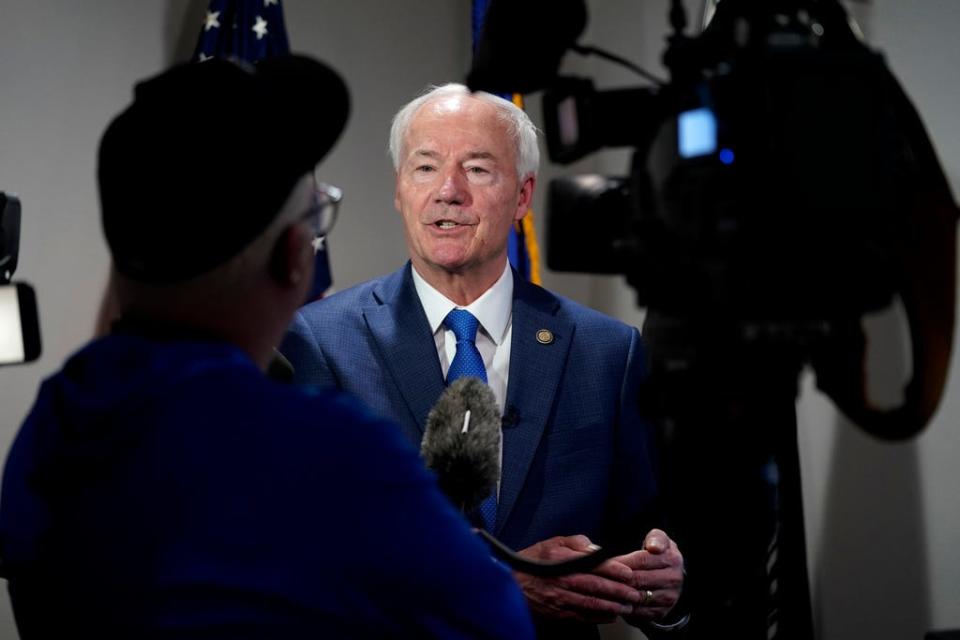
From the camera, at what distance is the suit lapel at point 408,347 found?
1799 millimetres

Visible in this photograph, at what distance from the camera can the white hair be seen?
2.02 meters

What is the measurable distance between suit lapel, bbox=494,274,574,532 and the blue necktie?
0.20 ft

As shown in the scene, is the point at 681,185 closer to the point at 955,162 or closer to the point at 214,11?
the point at 955,162

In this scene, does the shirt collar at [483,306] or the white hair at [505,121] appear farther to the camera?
the white hair at [505,121]

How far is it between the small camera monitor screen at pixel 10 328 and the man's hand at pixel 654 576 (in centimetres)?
93

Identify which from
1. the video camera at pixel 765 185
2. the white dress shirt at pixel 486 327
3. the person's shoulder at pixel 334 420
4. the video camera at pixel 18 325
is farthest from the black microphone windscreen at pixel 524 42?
the white dress shirt at pixel 486 327

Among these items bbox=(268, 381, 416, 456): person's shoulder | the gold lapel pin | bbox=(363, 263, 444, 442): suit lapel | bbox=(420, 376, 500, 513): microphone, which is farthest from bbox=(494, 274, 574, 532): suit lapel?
bbox=(268, 381, 416, 456): person's shoulder

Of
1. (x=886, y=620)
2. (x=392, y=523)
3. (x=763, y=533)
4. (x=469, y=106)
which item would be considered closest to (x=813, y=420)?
(x=886, y=620)

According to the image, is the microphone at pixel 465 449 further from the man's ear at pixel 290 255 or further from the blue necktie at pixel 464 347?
the blue necktie at pixel 464 347

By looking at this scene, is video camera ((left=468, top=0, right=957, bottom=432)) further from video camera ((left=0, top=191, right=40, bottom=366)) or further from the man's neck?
the man's neck

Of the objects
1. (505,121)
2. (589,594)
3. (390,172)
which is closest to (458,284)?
(505,121)

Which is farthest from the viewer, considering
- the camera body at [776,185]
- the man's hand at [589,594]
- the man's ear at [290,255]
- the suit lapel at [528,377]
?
Answer: the suit lapel at [528,377]

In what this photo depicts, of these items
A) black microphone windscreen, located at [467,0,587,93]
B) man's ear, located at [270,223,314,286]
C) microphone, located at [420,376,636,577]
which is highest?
black microphone windscreen, located at [467,0,587,93]

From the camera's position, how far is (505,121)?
6.65 feet
